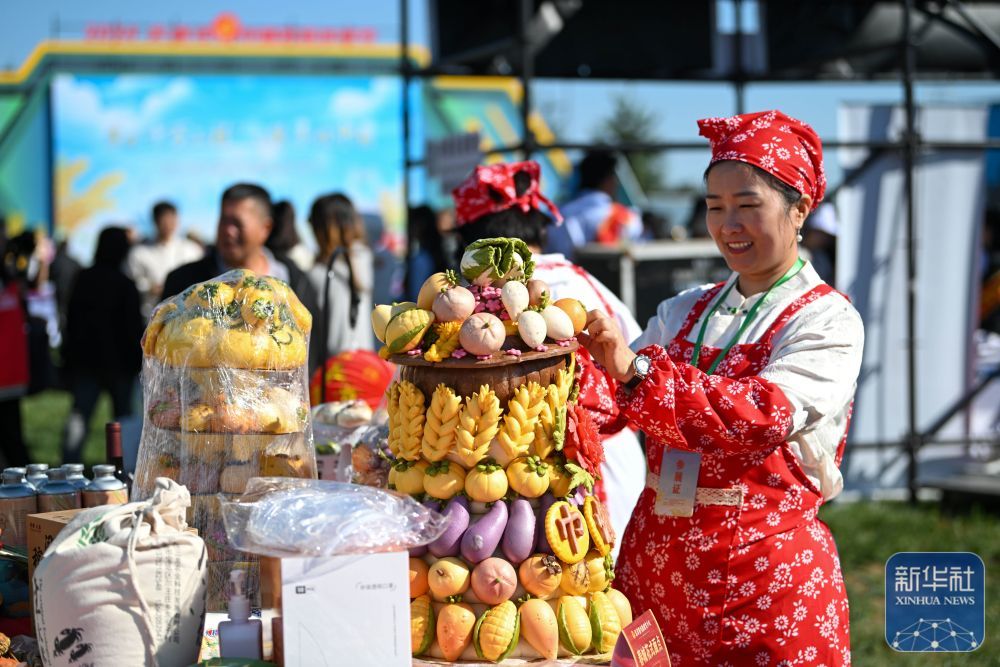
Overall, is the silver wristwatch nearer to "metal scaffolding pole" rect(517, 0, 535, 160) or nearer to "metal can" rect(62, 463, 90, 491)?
"metal can" rect(62, 463, 90, 491)

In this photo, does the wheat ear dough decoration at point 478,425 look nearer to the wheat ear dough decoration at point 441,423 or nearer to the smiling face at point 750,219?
the wheat ear dough decoration at point 441,423

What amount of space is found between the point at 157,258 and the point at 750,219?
9.81 meters

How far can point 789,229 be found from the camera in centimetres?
222

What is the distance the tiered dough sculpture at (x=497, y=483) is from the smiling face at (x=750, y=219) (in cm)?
39

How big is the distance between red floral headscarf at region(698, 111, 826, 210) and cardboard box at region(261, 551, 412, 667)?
3.38ft

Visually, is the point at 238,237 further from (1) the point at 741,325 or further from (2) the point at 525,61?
(2) the point at 525,61

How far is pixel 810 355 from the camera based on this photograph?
2068mm

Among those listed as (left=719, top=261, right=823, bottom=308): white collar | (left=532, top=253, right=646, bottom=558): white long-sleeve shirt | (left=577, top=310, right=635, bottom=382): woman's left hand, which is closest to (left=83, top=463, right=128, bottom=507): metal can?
(left=577, top=310, right=635, bottom=382): woman's left hand

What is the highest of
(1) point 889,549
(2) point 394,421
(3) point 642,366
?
(3) point 642,366

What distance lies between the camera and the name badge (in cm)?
220

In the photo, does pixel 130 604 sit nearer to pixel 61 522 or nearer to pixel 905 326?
pixel 61 522

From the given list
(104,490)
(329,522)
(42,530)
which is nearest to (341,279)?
(104,490)

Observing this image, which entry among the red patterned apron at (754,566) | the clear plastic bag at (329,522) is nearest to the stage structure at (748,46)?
the red patterned apron at (754,566)

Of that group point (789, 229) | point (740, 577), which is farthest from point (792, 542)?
point (789, 229)
